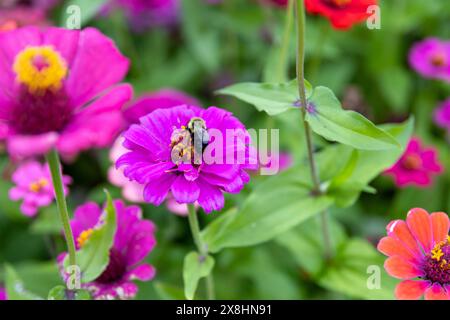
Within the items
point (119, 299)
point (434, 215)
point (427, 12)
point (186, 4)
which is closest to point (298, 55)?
point (434, 215)

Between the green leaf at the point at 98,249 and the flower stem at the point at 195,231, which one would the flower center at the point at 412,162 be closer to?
the flower stem at the point at 195,231

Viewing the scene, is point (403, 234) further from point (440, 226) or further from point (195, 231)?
point (195, 231)

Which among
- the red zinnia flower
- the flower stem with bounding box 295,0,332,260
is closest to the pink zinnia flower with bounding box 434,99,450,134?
the red zinnia flower

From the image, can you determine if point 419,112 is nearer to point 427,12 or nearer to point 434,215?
point 427,12

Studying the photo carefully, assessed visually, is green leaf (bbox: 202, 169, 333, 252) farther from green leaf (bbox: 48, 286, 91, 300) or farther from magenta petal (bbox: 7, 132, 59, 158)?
magenta petal (bbox: 7, 132, 59, 158)

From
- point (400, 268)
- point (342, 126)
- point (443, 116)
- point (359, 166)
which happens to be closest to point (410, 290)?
point (400, 268)

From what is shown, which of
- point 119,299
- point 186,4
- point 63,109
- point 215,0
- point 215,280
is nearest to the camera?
point 63,109
